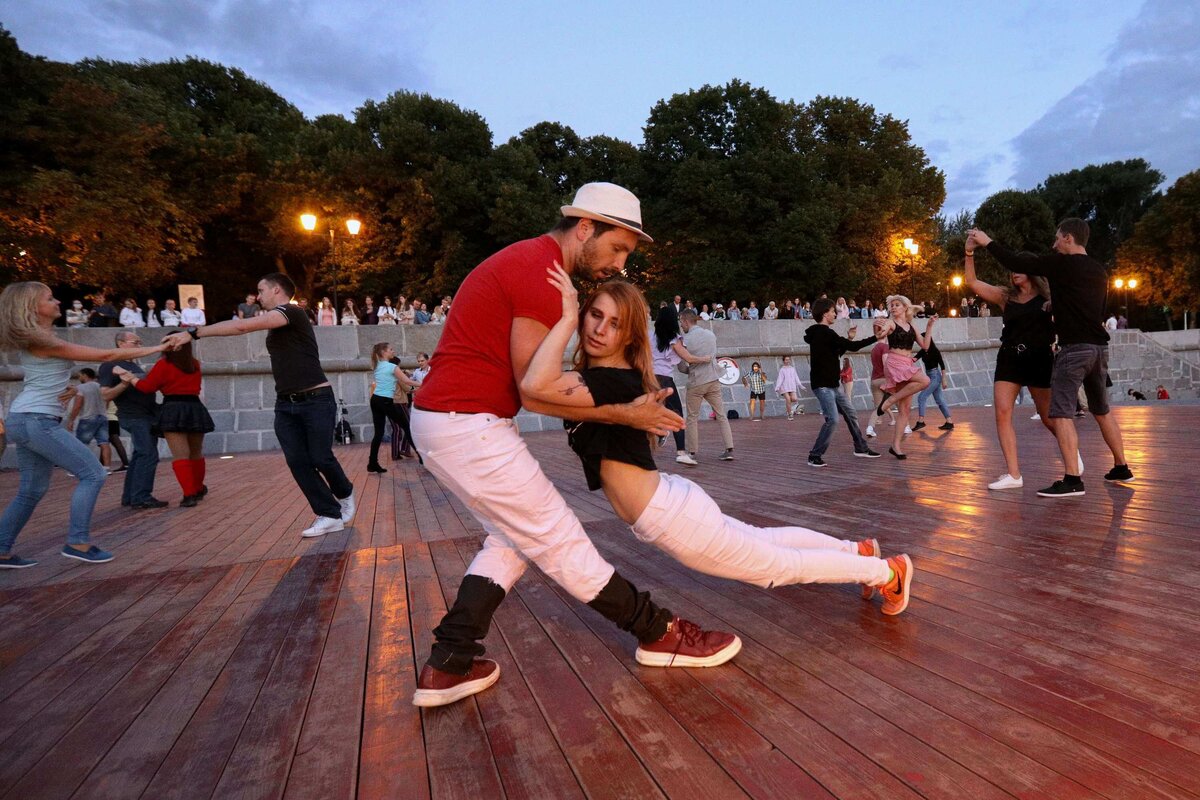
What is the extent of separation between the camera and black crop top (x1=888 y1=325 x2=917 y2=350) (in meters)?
8.60

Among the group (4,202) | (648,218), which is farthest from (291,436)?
(648,218)

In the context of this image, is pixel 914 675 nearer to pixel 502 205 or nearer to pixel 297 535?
pixel 297 535

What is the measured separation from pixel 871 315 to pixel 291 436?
22412 mm

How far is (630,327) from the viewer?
2391mm

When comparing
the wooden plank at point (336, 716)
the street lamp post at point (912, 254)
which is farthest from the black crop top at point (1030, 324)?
the street lamp post at point (912, 254)

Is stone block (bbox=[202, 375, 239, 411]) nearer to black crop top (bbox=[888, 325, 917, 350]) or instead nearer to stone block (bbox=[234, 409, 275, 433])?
stone block (bbox=[234, 409, 275, 433])

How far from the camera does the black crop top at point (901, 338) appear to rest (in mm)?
8602

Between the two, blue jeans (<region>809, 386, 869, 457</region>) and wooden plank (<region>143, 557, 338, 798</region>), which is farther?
blue jeans (<region>809, 386, 869, 457</region>)

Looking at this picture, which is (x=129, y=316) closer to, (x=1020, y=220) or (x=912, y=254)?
(x=912, y=254)

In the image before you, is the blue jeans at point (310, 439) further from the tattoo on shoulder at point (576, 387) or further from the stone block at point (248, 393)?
the stone block at point (248, 393)

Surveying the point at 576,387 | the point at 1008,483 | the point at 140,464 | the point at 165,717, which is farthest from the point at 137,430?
the point at 1008,483

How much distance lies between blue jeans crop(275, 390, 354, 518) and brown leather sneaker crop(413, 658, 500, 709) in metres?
3.30

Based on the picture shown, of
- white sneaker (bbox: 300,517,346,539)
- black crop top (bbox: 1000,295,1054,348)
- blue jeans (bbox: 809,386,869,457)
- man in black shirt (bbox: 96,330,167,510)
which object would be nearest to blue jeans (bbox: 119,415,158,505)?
man in black shirt (bbox: 96,330,167,510)

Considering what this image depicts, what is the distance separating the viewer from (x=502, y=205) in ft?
95.4
